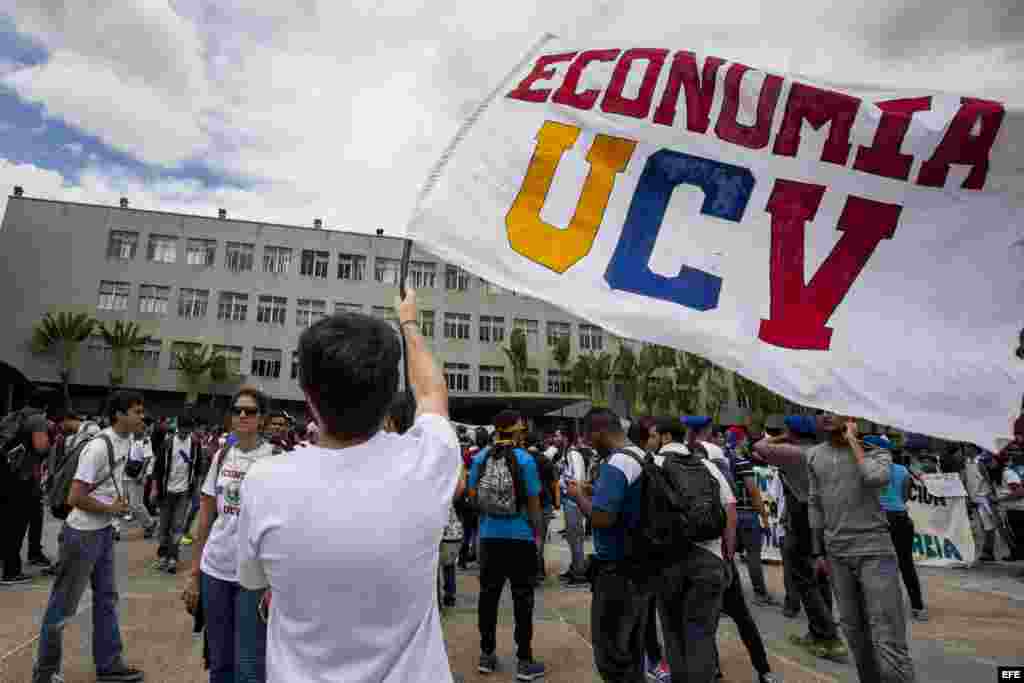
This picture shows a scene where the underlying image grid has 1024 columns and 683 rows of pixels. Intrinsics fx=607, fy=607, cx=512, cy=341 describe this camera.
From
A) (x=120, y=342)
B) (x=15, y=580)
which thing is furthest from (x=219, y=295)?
(x=15, y=580)

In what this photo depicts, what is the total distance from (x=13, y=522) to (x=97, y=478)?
439cm

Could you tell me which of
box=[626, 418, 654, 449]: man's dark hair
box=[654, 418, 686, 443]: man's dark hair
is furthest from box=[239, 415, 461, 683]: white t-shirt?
box=[626, 418, 654, 449]: man's dark hair

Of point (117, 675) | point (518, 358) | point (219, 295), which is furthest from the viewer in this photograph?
point (518, 358)

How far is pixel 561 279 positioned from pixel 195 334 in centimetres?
4030

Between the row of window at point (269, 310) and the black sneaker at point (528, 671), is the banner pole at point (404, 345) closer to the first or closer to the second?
the black sneaker at point (528, 671)

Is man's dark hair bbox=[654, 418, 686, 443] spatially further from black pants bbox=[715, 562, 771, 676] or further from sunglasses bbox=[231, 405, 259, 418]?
sunglasses bbox=[231, 405, 259, 418]

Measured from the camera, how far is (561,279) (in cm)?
258

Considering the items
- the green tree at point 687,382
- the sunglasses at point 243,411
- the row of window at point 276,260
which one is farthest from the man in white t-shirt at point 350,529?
the green tree at point 687,382

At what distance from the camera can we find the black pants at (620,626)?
11.7 feet

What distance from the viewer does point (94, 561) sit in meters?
4.20

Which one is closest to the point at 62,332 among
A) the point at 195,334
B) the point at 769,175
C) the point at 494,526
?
the point at 195,334

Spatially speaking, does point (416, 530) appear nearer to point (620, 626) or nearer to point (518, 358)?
point (620, 626)

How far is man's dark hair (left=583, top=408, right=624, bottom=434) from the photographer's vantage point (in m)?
4.11

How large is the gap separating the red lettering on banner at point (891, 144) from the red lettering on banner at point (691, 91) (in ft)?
2.16
